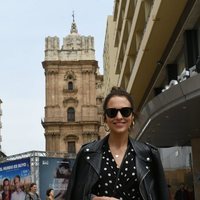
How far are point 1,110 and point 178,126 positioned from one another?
9840 cm

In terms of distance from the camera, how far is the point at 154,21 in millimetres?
17250

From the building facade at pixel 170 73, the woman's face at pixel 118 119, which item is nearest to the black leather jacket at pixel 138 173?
the woman's face at pixel 118 119

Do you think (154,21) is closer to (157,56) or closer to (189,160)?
(157,56)

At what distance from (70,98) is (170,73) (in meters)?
63.4

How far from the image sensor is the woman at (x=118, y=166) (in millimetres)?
3277

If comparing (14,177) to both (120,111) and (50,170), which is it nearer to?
(50,170)

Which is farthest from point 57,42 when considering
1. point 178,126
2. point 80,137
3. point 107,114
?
point 107,114

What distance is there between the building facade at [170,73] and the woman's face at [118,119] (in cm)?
731

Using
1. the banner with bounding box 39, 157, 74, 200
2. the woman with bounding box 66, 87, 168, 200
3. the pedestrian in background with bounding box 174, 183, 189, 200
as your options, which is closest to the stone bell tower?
the banner with bounding box 39, 157, 74, 200

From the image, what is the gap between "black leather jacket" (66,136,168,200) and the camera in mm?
3285

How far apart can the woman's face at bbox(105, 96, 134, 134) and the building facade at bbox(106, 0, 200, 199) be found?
288 inches

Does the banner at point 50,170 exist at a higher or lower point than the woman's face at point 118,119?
higher

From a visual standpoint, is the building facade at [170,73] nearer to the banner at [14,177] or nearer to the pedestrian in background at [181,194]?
the pedestrian in background at [181,194]

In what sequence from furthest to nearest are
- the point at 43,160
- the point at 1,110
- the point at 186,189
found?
the point at 1,110 → the point at 43,160 → the point at 186,189
